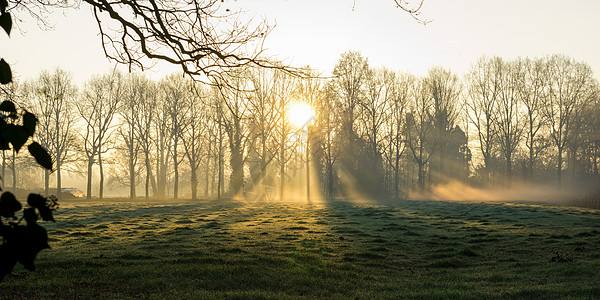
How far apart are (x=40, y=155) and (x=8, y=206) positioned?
31 cm

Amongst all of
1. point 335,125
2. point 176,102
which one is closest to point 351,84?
point 335,125

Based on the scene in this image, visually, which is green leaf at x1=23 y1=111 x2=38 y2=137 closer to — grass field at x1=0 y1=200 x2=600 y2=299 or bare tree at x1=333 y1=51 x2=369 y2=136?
grass field at x1=0 y1=200 x2=600 y2=299

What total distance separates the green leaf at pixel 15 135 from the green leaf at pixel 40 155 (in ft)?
0.25

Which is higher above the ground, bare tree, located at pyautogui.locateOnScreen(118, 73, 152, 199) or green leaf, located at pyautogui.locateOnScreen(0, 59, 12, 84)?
bare tree, located at pyautogui.locateOnScreen(118, 73, 152, 199)

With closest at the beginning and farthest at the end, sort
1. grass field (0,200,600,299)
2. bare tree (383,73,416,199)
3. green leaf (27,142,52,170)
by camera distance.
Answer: green leaf (27,142,52,170), grass field (0,200,600,299), bare tree (383,73,416,199)

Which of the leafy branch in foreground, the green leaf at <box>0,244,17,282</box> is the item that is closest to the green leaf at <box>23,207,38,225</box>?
the leafy branch in foreground

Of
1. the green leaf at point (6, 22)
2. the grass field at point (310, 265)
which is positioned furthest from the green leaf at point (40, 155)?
the grass field at point (310, 265)

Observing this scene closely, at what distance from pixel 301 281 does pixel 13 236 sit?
6.00 m

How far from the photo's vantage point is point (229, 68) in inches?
339

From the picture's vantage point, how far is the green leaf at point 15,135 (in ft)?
7.59

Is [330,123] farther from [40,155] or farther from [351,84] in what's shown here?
[40,155]

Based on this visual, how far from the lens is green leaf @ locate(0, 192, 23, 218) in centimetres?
227

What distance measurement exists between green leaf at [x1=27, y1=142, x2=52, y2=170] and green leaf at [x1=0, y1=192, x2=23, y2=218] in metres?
0.22

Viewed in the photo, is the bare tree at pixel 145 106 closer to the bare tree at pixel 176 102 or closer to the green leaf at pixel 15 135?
the bare tree at pixel 176 102
